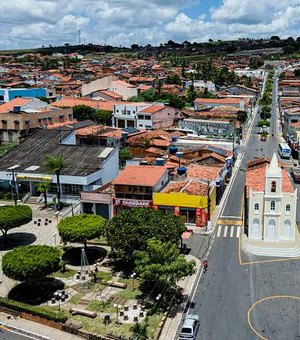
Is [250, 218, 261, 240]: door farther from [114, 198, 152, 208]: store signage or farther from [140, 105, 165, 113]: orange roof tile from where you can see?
[140, 105, 165, 113]: orange roof tile

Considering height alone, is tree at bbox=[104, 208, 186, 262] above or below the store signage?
above

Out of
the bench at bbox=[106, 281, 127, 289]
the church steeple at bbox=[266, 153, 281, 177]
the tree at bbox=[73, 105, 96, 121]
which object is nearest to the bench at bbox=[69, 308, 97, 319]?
the bench at bbox=[106, 281, 127, 289]

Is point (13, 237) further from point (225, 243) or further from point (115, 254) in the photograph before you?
point (225, 243)

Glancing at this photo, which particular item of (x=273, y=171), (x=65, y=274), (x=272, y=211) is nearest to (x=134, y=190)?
(x=65, y=274)

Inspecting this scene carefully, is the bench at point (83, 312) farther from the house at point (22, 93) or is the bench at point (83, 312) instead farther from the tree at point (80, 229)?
the house at point (22, 93)

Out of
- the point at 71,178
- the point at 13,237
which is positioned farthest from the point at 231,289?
the point at 71,178

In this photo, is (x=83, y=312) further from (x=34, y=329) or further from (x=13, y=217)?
(x=13, y=217)

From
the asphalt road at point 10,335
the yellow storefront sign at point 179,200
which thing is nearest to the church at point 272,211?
the yellow storefront sign at point 179,200
